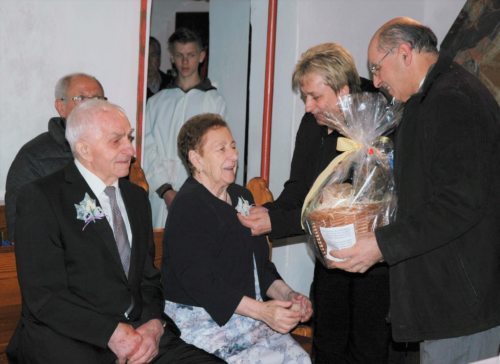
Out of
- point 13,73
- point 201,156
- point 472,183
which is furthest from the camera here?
point 13,73

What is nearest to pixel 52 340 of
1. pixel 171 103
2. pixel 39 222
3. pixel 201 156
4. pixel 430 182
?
pixel 39 222

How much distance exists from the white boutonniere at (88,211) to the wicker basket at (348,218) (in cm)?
84

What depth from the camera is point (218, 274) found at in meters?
3.14

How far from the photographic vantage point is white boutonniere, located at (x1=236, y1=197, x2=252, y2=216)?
335 cm

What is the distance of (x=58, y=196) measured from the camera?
9.21 ft

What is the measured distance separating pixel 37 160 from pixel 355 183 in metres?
1.77

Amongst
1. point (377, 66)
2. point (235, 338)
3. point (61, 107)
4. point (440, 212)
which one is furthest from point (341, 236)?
point (61, 107)

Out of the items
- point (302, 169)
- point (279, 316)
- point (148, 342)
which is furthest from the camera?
point (302, 169)

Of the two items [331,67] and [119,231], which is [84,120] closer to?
[119,231]

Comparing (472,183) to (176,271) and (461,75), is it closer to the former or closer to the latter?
(461,75)

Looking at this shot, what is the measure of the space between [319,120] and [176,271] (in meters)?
0.96

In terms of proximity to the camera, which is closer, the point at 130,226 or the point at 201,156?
the point at 130,226

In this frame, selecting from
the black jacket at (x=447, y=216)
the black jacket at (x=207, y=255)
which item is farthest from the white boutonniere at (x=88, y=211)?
the black jacket at (x=447, y=216)

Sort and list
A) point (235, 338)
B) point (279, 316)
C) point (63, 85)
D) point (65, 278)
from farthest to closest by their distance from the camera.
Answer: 1. point (63, 85)
2. point (235, 338)
3. point (279, 316)
4. point (65, 278)
